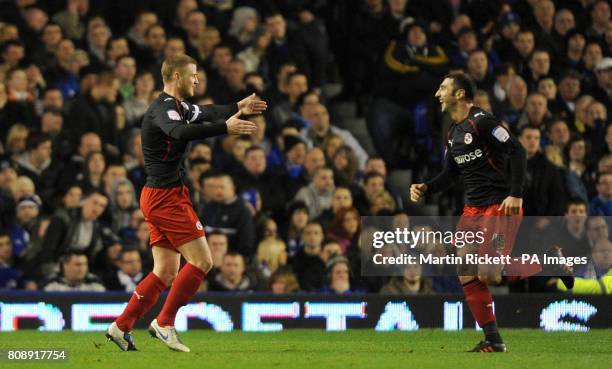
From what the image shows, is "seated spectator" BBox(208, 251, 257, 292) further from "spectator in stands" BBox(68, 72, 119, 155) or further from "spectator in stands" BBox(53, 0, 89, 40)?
"spectator in stands" BBox(53, 0, 89, 40)

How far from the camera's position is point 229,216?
50.4 feet

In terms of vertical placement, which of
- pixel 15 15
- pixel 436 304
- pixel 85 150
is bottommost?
pixel 436 304

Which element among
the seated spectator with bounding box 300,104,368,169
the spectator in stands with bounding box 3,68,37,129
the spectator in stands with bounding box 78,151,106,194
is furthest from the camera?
the seated spectator with bounding box 300,104,368,169

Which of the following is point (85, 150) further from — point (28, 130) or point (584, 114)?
point (584, 114)

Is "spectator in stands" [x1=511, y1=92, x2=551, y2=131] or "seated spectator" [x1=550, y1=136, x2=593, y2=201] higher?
"spectator in stands" [x1=511, y1=92, x2=551, y2=131]

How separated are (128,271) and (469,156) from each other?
483 centimetres

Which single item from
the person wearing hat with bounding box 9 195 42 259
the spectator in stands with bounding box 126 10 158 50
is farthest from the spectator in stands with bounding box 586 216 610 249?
the spectator in stands with bounding box 126 10 158 50

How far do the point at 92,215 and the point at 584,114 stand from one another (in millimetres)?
6018

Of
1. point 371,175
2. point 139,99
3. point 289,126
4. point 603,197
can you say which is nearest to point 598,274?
point 603,197

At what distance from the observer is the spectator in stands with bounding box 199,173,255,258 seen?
50.3ft

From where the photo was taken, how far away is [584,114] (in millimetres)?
17562

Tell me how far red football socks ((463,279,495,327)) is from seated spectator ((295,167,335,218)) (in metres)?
5.31

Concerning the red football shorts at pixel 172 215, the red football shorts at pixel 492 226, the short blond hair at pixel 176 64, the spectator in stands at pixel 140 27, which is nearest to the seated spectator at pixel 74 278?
the red football shorts at pixel 172 215

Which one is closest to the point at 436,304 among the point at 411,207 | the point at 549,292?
the point at 549,292
